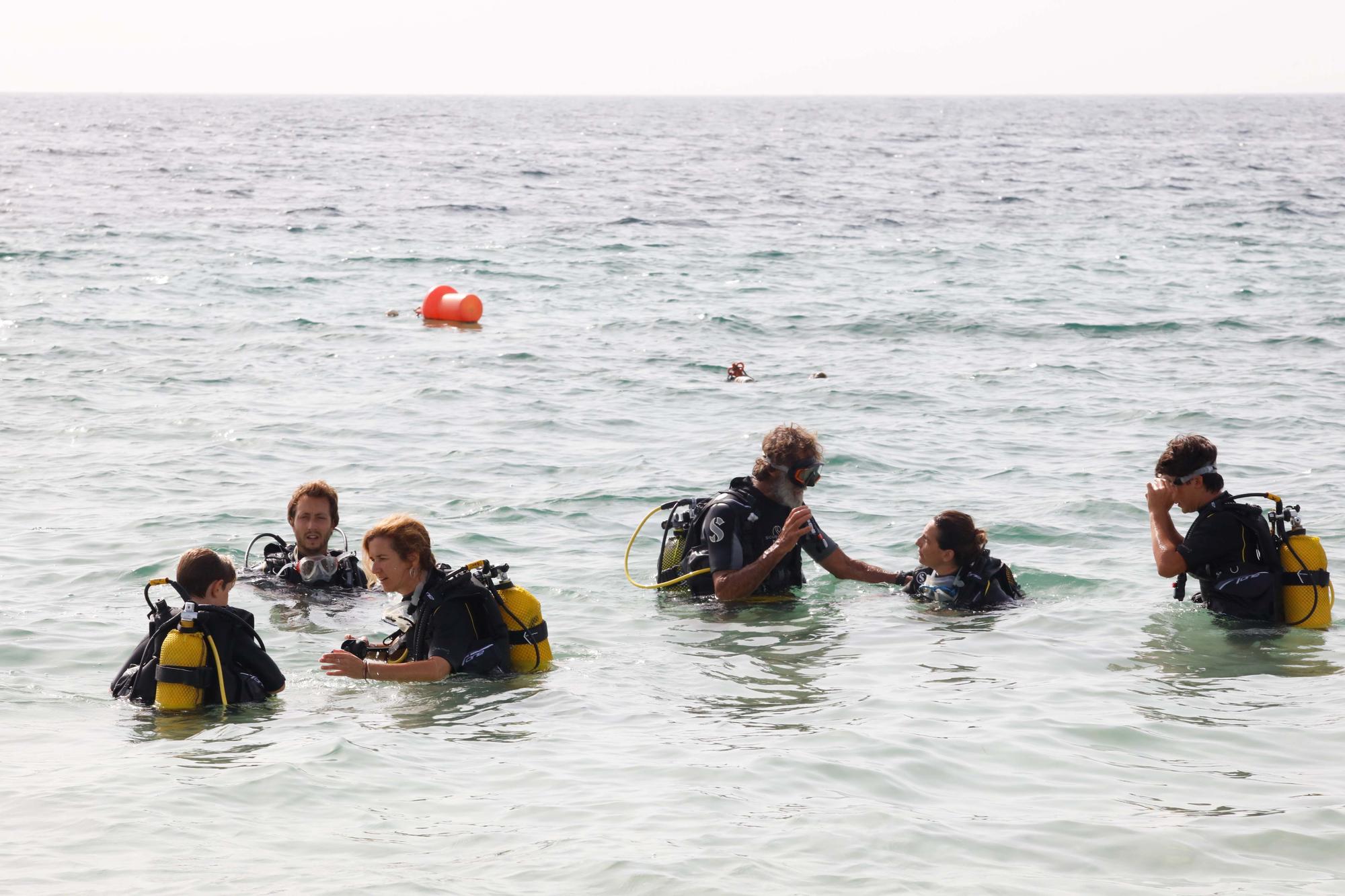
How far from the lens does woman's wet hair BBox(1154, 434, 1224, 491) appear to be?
8172 millimetres

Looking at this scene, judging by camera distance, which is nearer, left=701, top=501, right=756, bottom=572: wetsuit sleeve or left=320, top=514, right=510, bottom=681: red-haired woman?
left=320, top=514, right=510, bottom=681: red-haired woman

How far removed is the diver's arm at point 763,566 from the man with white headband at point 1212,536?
2.05 meters

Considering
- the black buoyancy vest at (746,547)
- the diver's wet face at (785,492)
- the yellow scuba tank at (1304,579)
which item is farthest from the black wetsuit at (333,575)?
the yellow scuba tank at (1304,579)

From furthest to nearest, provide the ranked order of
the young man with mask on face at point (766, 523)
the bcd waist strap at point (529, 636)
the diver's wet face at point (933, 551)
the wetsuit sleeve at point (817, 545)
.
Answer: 1. the wetsuit sleeve at point (817, 545)
2. the diver's wet face at point (933, 551)
3. the young man with mask on face at point (766, 523)
4. the bcd waist strap at point (529, 636)

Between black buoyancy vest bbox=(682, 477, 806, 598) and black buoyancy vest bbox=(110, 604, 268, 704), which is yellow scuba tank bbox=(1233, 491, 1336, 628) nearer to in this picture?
black buoyancy vest bbox=(682, 477, 806, 598)

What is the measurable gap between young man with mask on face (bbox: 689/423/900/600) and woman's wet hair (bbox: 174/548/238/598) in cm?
312

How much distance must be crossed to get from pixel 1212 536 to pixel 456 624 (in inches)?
174

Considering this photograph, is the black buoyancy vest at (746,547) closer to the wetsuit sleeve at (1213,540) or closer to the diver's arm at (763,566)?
the diver's arm at (763,566)

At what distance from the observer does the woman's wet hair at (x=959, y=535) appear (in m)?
8.71

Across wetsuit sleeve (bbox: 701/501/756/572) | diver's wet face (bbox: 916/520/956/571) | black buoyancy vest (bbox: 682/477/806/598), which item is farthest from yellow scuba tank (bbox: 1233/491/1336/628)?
wetsuit sleeve (bbox: 701/501/756/572)

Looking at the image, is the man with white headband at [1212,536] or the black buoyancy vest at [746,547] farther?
the black buoyancy vest at [746,547]

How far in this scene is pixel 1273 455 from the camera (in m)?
14.2

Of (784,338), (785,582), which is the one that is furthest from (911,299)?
(785,582)

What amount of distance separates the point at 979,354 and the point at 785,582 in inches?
479
